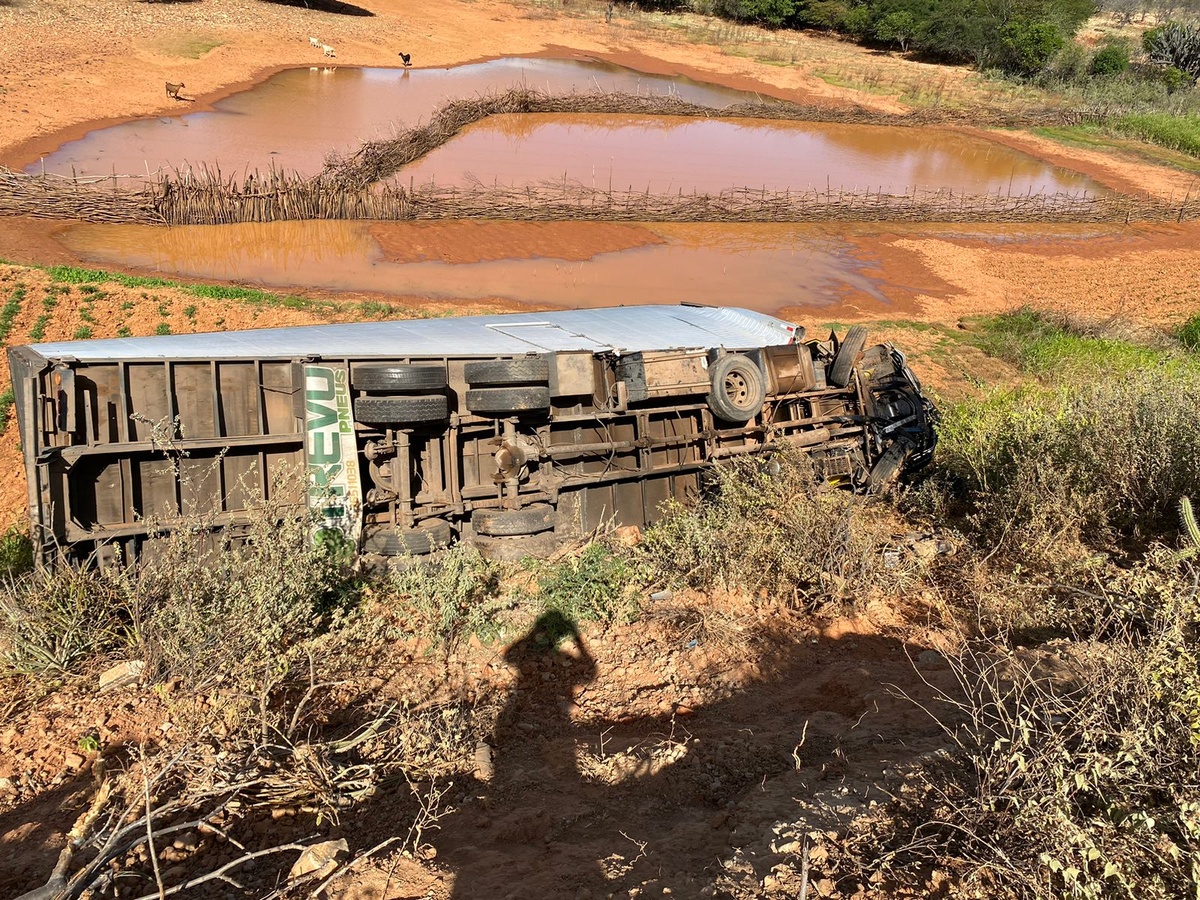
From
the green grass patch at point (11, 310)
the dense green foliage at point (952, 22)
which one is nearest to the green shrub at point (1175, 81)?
the dense green foliage at point (952, 22)

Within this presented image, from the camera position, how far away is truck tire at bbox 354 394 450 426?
7.86 meters

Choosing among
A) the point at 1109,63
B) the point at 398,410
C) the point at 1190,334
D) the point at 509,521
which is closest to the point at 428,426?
the point at 398,410

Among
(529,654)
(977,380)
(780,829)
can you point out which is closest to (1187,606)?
(780,829)

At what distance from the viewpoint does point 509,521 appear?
8.58m

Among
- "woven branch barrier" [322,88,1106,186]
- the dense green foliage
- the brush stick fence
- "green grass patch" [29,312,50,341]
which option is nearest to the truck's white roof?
"green grass patch" [29,312,50,341]

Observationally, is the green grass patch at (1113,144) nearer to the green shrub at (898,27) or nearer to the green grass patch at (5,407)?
the green shrub at (898,27)

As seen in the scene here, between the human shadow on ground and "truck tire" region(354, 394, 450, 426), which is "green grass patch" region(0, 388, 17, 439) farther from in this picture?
the human shadow on ground

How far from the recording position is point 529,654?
24.5ft

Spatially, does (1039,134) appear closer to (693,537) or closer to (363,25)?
(363,25)

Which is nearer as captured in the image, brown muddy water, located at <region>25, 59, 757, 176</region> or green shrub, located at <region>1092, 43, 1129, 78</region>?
brown muddy water, located at <region>25, 59, 757, 176</region>

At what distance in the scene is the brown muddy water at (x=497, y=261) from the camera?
18.1m

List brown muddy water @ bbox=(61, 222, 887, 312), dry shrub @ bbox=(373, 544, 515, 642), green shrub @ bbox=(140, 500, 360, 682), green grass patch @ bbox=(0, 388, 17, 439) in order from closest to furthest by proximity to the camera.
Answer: green shrub @ bbox=(140, 500, 360, 682) → dry shrub @ bbox=(373, 544, 515, 642) → green grass patch @ bbox=(0, 388, 17, 439) → brown muddy water @ bbox=(61, 222, 887, 312)

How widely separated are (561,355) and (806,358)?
3982 mm

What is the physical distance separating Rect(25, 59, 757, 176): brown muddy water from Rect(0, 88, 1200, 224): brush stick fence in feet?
4.25
